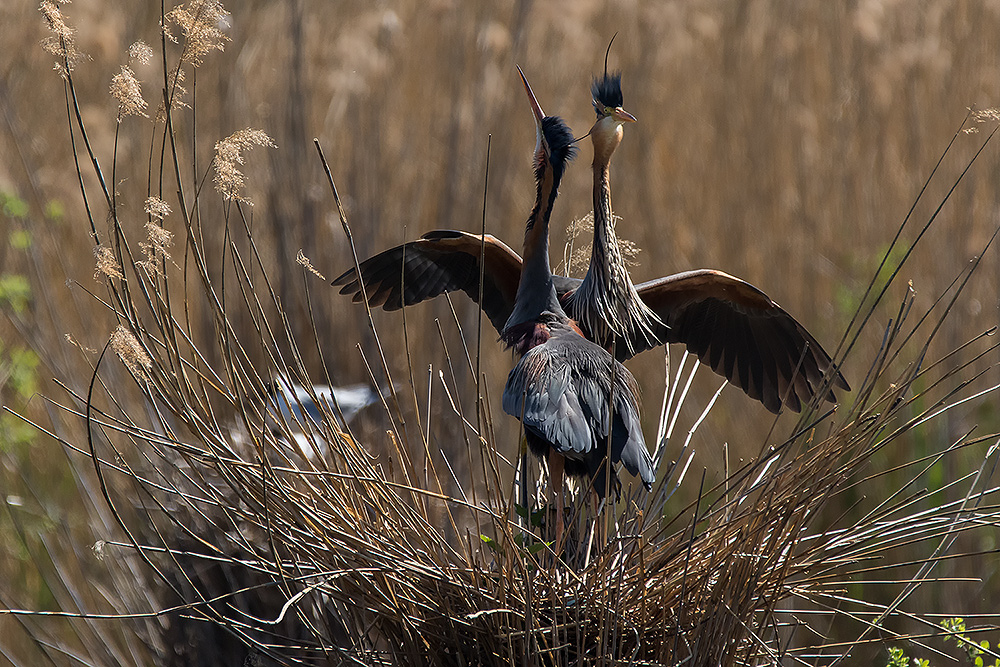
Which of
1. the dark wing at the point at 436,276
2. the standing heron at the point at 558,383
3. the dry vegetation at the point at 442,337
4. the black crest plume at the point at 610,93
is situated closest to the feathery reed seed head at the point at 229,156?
the dry vegetation at the point at 442,337

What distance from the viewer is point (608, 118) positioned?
1625mm

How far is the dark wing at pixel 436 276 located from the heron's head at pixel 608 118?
1.38 feet

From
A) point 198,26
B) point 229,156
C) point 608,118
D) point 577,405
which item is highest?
point 608,118

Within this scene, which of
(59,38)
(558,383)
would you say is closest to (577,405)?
(558,383)

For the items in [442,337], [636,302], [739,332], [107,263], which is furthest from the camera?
[739,332]

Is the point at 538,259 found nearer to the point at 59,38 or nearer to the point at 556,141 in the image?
the point at 556,141

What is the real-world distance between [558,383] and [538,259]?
0.84ft

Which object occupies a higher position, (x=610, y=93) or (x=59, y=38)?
(x=610, y=93)

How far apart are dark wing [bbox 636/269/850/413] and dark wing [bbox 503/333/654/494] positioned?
1.23ft

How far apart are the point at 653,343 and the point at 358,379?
0.90 m

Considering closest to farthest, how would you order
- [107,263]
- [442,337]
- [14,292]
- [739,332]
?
1. [107,263]
2. [442,337]
3. [739,332]
4. [14,292]

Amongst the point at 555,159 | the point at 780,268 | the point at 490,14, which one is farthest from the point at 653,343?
the point at 780,268

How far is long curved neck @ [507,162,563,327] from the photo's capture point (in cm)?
162

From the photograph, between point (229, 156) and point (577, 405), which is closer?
point (229, 156)
